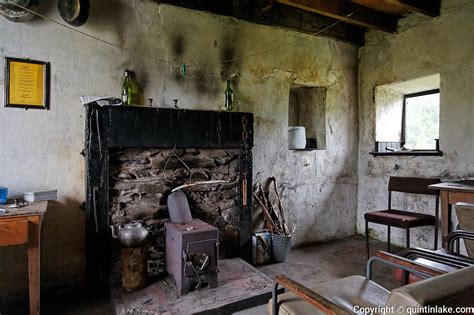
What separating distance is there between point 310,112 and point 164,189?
2232mm

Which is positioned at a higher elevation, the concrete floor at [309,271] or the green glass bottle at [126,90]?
the green glass bottle at [126,90]

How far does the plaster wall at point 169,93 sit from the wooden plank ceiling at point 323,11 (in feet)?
0.32

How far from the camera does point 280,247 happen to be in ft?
9.77

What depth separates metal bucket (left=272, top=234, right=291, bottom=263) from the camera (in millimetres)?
2967

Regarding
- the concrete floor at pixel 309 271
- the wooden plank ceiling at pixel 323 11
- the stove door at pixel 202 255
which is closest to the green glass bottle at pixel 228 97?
the wooden plank ceiling at pixel 323 11

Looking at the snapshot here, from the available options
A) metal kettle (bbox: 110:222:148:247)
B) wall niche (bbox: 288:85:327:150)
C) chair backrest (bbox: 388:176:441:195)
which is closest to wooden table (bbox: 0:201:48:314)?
metal kettle (bbox: 110:222:148:247)

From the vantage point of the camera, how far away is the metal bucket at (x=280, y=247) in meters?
2.97

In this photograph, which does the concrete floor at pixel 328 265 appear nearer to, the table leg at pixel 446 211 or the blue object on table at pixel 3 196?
the table leg at pixel 446 211

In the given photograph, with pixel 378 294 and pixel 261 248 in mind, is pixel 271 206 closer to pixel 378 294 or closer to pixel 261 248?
pixel 261 248

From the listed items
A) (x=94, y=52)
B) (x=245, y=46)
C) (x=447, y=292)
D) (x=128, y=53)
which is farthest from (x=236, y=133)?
(x=447, y=292)

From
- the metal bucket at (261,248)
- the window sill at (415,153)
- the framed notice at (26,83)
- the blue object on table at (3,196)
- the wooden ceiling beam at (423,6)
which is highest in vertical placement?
the wooden ceiling beam at (423,6)

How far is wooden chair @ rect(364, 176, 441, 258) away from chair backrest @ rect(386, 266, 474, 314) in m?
2.04

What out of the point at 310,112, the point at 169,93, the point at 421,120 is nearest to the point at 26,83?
the point at 169,93

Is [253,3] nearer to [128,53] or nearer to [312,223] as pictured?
[128,53]
